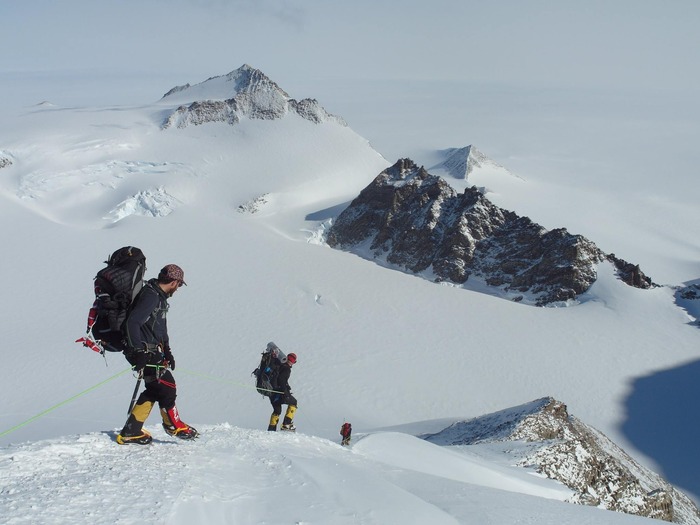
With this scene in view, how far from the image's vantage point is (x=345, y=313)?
39562mm

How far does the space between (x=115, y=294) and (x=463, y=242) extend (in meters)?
52.0

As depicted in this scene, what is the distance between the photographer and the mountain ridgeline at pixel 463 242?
51.5 meters

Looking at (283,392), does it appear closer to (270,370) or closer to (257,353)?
(270,370)

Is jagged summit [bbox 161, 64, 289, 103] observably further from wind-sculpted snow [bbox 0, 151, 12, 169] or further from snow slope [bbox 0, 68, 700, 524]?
wind-sculpted snow [bbox 0, 151, 12, 169]

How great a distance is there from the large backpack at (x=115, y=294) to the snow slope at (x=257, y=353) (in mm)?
1745

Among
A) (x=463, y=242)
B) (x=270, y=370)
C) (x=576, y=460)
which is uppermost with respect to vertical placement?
(x=463, y=242)

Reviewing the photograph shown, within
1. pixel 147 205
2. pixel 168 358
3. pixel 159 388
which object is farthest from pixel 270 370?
pixel 147 205

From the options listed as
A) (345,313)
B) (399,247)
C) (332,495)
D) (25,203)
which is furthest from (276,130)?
(332,495)

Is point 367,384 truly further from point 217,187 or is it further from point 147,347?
point 217,187

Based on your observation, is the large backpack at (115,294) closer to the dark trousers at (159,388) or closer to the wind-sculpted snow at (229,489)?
the dark trousers at (159,388)

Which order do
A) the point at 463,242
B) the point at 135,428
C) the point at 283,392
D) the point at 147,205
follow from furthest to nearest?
the point at 147,205, the point at 463,242, the point at 283,392, the point at 135,428

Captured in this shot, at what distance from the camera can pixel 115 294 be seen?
23.9 ft

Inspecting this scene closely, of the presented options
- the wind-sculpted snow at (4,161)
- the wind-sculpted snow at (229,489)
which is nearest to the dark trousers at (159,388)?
the wind-sculpted snow at (229,489)

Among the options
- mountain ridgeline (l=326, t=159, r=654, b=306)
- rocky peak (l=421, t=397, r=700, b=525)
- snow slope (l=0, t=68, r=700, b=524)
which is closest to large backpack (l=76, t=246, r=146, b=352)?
snow slope (l=0, t=68, r=700, b=524)
